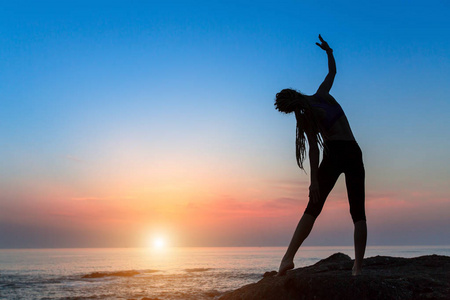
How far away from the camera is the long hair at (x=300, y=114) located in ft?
18.6

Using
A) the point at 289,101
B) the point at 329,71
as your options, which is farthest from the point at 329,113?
the point at 329,71

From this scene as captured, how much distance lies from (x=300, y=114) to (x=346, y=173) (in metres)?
1.07

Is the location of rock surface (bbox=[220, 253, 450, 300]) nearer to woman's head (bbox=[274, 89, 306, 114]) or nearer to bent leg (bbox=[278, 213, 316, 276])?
bent leg (bbox=[278, 213, 316, 276])

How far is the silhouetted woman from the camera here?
18.4ft

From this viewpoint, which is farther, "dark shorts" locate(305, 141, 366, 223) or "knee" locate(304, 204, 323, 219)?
"knee" locate(304, 204, 323, 219)

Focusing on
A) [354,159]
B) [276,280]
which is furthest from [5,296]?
[354,159]

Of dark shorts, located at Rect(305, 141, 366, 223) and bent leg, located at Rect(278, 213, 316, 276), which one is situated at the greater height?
dark shorts, located at Rect(305, 141, 366, 223)

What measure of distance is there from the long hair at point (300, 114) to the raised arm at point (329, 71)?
49cm

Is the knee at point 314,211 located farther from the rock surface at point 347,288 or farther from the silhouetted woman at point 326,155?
the rock surface at point 347,288

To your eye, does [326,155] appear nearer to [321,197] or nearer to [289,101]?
[321,197]

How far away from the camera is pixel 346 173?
568cm

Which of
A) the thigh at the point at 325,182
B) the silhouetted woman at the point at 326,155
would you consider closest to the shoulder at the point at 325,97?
the silhouetted woman at the point at 326,155

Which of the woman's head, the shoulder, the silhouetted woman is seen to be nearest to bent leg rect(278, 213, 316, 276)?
the silhouetted woman

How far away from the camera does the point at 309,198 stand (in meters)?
5.84
